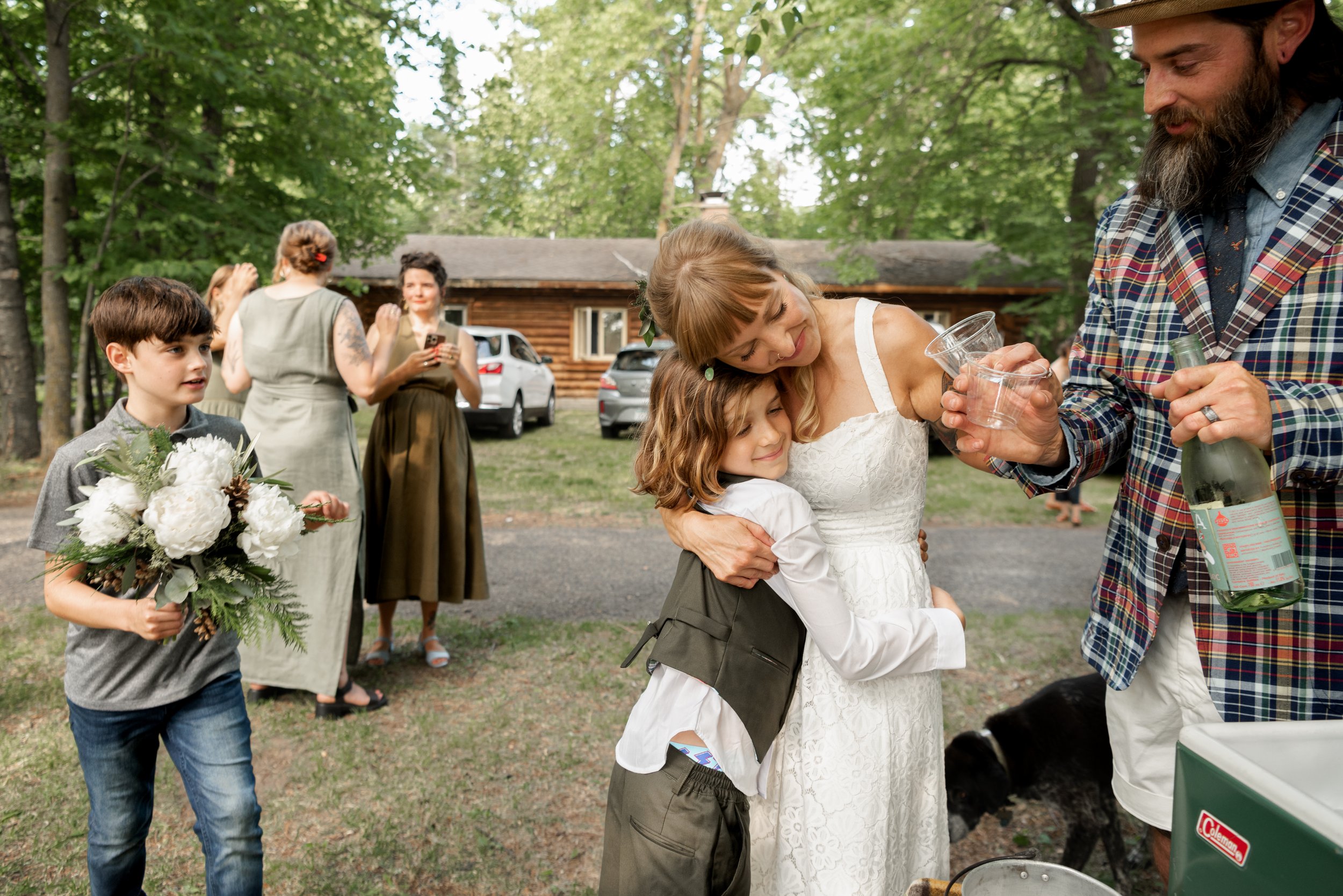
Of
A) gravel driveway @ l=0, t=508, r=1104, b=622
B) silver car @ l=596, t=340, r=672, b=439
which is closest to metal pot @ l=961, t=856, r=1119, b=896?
gravel driveway @ l=0, t=508, r=1104, b=622

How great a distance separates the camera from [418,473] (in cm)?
437

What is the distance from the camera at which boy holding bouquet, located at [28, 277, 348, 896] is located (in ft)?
6.66

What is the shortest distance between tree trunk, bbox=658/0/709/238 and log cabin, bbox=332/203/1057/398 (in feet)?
10.5

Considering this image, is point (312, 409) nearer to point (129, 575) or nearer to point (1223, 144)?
point (129, 575)

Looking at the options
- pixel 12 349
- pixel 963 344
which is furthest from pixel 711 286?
pixel 12 349

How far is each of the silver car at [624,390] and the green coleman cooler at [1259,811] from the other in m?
12.1

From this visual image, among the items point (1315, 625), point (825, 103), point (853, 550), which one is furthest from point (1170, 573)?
point (825, 103)

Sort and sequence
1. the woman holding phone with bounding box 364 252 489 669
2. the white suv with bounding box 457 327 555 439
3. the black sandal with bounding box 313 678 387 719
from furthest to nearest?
the white suv with bounding box 457 327 555 439 → the woman holding phone with bounding box 364 252 489 669 → the black sandal with bounding box 313 678 387 719

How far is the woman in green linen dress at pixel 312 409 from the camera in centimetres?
376

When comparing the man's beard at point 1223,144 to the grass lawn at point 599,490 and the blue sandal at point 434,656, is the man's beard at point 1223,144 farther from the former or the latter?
the grass lawn at point 599,490

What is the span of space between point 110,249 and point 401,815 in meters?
9.71

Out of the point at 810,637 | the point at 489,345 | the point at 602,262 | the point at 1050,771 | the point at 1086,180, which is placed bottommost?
the point at 1050,771

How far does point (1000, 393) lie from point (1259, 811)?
90cm

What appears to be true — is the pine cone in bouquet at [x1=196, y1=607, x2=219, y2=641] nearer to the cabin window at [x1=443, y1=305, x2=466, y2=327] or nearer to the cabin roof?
the cabin roof
